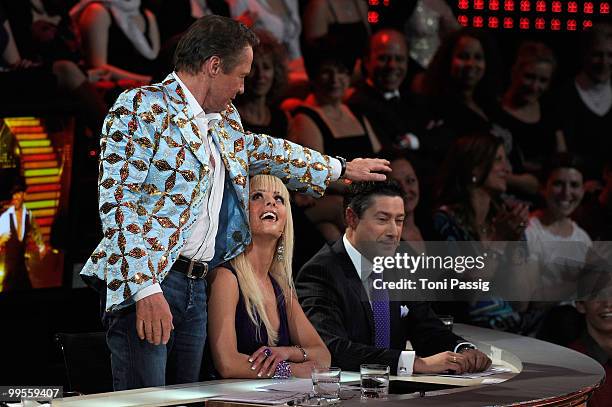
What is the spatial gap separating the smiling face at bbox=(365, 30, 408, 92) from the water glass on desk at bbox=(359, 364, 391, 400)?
12.5 ft

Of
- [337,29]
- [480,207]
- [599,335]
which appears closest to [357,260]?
[599,335]

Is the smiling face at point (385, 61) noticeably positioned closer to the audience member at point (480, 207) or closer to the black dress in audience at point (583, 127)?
the audience member at point (480, 207)

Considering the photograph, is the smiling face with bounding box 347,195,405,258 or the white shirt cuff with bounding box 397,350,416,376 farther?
the smiling face with bounding box 347,195,405,258

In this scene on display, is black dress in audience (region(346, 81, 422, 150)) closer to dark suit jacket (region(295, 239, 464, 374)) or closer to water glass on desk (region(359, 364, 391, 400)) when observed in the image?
dark suit jacket (region(295, 239, 464, 374))

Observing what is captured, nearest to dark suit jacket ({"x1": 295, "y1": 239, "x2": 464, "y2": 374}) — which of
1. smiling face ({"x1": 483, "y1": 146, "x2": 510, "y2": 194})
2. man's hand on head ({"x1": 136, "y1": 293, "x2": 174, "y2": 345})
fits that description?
man's hand on head ({"x1": 136, "y1": 293, "x2": 174, "y2": 345})

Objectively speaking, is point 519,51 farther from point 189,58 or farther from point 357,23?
point 189,58

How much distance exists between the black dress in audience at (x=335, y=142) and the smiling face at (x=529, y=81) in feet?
4.22

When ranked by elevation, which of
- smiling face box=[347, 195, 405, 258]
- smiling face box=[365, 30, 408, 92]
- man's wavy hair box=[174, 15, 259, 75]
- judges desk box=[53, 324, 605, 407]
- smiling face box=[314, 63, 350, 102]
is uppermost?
smiling face box=[365, 30, 408, 92]

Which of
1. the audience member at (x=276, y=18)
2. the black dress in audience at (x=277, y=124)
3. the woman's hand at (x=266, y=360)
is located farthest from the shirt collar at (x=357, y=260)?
the audience member at (x=276, y=18)

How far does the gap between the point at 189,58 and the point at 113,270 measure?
0.64 meters

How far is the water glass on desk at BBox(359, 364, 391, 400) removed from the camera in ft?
9.09

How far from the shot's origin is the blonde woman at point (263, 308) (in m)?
3.13

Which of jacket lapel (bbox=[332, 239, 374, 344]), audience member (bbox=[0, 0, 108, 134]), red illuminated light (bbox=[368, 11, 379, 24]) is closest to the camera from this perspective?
jacket lapel (bbox=[332, 239, 374, 344])

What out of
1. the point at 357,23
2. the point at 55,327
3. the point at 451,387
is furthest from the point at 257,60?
the point at 451,387
